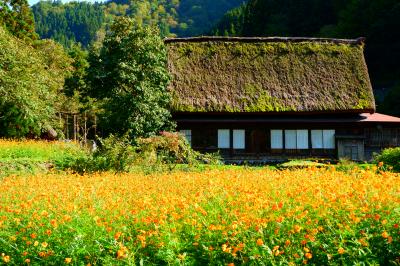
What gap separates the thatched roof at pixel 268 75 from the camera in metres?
23.3

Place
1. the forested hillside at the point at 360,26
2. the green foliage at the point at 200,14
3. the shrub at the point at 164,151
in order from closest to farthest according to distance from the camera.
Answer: the shrub at the point at 164,151 < the forested hillside at the point at 360,26 < the green foliage at the point at 200,14

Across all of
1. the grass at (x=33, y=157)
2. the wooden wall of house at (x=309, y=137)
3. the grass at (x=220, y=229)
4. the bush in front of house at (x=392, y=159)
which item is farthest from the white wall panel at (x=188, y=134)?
the grass at (x=220, y=229)

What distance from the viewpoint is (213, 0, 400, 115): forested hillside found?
141 ft

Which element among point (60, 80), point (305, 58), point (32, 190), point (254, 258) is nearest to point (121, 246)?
point (254, 258)

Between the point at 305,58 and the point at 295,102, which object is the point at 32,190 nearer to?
the point at 295,102

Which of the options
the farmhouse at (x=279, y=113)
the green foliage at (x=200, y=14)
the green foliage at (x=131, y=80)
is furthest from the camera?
the green foliage at (x=200, y=14)

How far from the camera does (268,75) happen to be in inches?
969

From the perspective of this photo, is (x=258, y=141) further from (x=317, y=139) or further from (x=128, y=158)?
(x=128, y=158)

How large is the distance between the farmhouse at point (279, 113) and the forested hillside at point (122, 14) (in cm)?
7384

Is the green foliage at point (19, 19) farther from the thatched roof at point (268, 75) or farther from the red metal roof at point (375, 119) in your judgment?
the red metal roof at point (375, 119)

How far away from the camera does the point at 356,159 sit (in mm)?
23281

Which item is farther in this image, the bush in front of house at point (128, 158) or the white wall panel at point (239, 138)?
the white wall panel at point (239, 138)

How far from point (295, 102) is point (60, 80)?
67.5 ft

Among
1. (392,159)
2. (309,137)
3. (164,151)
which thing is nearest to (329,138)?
(309,137)
